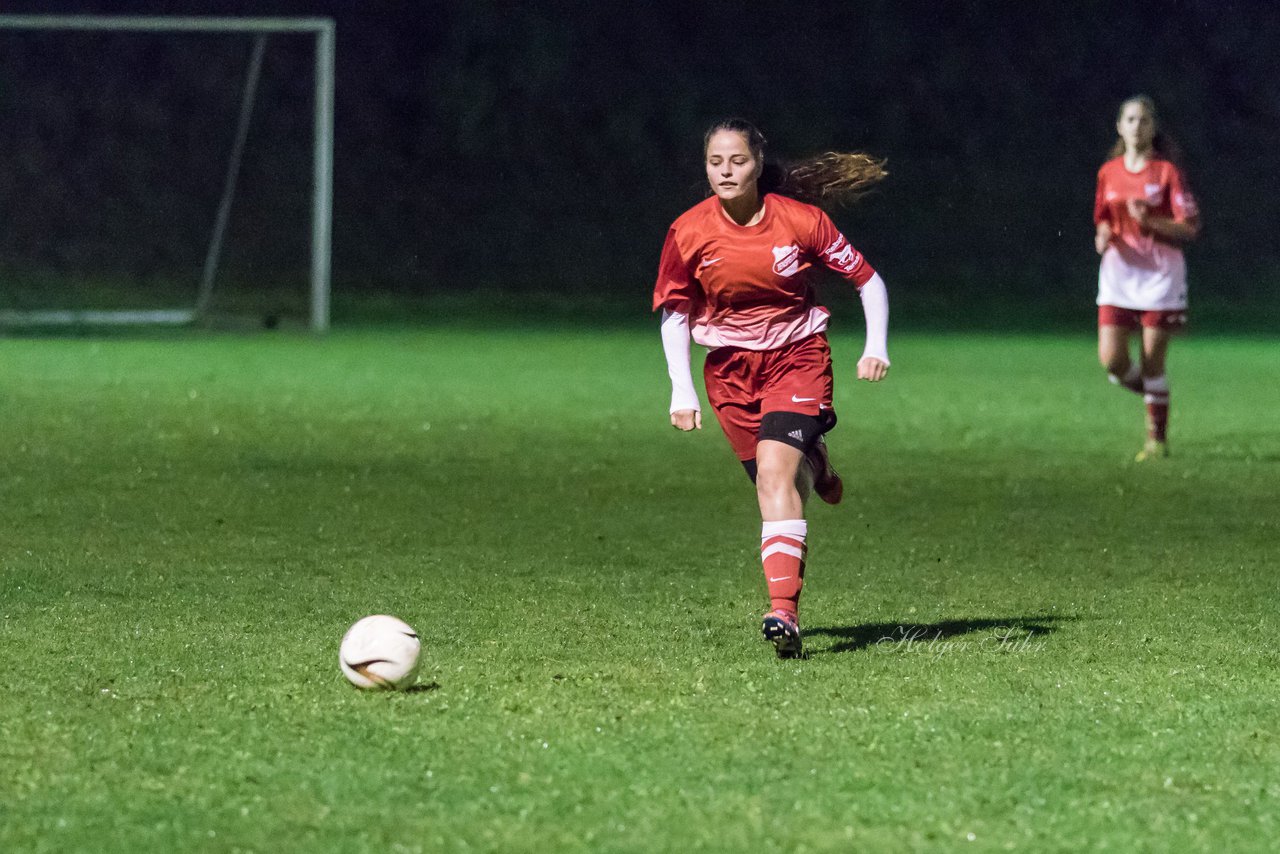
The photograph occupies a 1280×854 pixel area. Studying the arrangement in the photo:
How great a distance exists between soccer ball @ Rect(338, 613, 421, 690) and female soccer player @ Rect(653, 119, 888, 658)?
3.96 feet

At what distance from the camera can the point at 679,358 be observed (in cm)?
619

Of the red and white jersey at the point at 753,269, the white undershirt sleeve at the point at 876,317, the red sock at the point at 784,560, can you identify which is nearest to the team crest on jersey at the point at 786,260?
the red and white jersey at the point at 753,269

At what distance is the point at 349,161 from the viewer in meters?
31.8

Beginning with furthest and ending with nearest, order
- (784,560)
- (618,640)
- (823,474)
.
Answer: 1. (823,474)
2. (618,640)
3. (784,560)

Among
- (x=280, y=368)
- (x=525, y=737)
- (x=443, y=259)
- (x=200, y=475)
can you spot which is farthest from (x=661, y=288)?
(x=443, y=259)

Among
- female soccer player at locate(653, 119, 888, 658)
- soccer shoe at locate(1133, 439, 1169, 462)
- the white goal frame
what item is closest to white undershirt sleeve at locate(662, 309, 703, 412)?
female soccer player at locate(653, 119, 888, 658)

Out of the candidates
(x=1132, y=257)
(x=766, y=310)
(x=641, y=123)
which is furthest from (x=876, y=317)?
(x=641, y=123)

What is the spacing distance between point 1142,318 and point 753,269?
6112mm

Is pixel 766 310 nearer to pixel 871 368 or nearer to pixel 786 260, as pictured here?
pixel 786 260

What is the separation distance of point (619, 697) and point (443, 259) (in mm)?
25783

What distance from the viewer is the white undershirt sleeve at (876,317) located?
240 inches

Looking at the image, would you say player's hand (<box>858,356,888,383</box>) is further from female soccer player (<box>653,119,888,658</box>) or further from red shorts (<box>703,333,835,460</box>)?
red shorts (<box>703,333,835,460</box>)

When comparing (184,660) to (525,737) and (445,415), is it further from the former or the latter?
(445,415)

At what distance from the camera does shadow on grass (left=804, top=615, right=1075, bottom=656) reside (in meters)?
5.98
